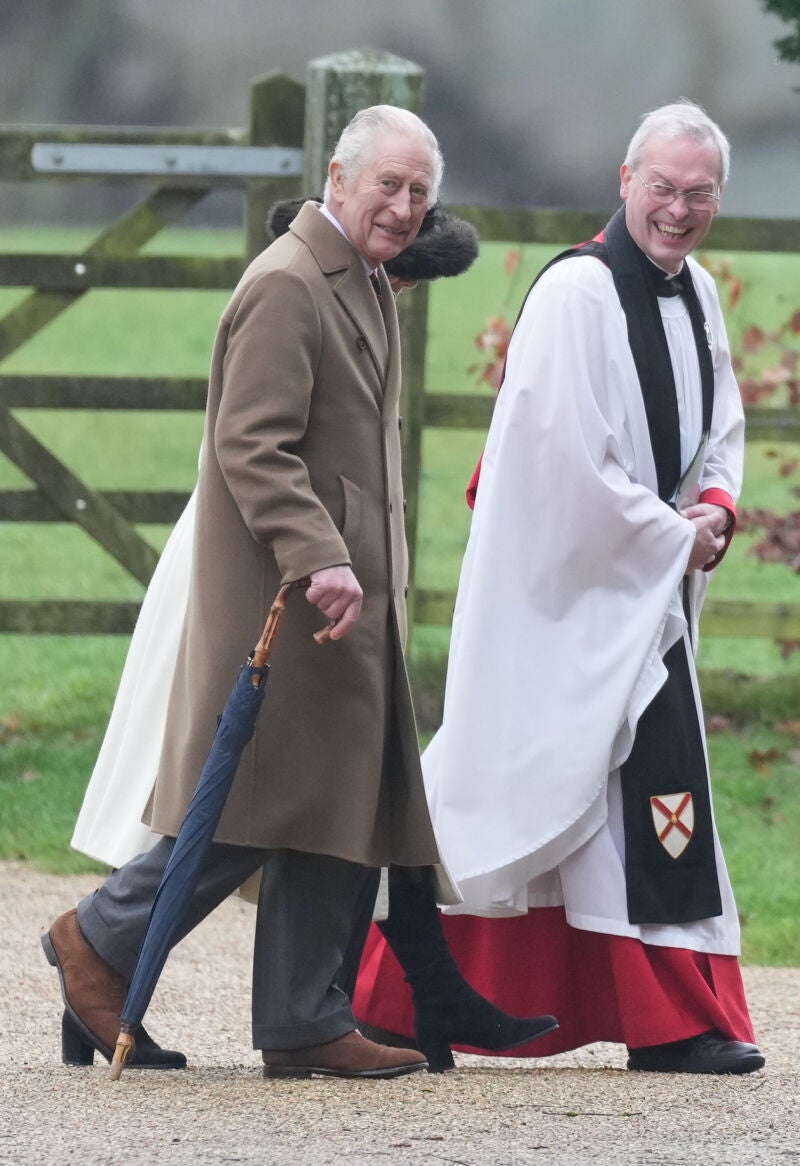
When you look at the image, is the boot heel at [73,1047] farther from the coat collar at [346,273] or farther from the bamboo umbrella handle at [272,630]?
the coat collar at [346,273]

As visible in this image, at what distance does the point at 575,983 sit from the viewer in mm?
3361

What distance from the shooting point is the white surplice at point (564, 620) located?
127 inches

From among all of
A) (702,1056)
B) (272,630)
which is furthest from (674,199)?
(702,1056)

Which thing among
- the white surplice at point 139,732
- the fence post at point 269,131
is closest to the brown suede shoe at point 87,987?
the white surplice at point 139,732

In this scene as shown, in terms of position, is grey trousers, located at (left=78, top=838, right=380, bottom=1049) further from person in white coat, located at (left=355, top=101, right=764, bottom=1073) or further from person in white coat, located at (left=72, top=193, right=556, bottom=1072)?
person in white coat, located at (left=355, top=101, right=764, bottom=1073)

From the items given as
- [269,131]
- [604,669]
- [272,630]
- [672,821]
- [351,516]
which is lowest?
[672,821]

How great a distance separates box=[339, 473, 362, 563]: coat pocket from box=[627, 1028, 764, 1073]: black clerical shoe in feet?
3.41

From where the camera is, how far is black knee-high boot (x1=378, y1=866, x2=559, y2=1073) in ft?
10.3

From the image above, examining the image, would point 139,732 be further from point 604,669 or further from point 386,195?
point 386,195

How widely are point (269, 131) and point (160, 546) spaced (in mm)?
4166

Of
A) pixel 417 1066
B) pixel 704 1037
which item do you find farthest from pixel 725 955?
pixel 417 1066

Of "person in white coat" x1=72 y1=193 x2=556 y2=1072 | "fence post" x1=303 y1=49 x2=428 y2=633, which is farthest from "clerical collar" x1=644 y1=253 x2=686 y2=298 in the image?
"fence post" x1=303 y1=49 x2=428 y2=633

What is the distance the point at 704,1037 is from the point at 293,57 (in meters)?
16.7

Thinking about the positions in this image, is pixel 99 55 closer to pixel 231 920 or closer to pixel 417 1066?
pixel 231 920
